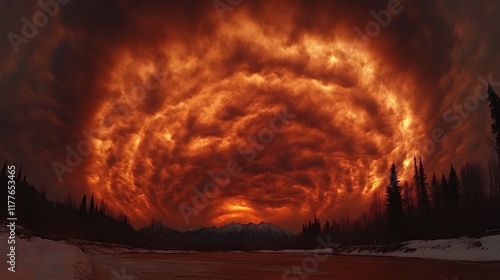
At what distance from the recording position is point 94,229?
167000 millimetres

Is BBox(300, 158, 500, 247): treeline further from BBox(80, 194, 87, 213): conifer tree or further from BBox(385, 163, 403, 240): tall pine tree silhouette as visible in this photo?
BBox(80, 194, 87, 213): conifer tree

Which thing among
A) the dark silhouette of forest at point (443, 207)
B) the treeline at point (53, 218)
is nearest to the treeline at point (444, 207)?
the dark silhouette of forest at point (443, 207)

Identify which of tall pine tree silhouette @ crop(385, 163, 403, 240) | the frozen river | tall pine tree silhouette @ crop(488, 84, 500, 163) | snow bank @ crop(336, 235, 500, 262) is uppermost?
tall pine tree silhouette @ crop(488, 84, 500, 163)

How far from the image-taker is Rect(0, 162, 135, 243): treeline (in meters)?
116

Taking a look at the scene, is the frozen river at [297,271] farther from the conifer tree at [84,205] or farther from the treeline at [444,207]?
the conifer tree at [84,205]

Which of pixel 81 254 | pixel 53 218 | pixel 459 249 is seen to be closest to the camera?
pixel 81 254

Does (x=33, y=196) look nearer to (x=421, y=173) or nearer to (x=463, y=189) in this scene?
(x=421, y=173)

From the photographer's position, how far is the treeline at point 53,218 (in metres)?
116

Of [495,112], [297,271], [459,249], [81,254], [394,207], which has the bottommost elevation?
[297,271]

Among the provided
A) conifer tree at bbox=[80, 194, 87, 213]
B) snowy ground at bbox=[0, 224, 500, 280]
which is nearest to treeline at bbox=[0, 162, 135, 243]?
conifer tree at bbox=[80, 194, 87, 213]

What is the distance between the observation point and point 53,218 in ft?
454

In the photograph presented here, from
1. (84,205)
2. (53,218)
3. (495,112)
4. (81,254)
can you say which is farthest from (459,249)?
(84,205)

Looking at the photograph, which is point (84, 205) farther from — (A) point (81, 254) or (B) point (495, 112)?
(B) point (495, 112)

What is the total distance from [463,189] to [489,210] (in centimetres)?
1186
